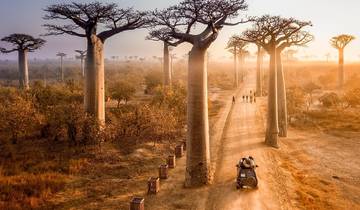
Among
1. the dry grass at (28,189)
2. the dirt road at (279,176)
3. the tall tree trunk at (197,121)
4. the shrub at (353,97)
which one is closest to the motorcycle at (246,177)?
the dirt road at (279,176)

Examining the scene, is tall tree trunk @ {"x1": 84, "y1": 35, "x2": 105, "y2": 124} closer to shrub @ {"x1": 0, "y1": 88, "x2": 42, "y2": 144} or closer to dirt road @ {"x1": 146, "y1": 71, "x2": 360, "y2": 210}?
shrub @ {"x1": 0, "y1": 88, "x2": 42, "y2": 144}

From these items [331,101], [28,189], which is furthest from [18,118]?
[331,101]

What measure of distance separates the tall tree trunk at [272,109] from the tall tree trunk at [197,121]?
7.80 metres

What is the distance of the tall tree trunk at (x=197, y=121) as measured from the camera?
Result: 11.8m

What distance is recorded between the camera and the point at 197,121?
11.9m

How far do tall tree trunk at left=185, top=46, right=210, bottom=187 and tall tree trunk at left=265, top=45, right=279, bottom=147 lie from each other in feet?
25.6

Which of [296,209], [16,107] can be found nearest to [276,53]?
[296,209]

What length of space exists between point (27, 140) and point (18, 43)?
47.7 ft

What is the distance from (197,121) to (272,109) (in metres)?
8.41

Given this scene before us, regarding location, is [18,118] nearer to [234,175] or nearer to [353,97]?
[234,175]

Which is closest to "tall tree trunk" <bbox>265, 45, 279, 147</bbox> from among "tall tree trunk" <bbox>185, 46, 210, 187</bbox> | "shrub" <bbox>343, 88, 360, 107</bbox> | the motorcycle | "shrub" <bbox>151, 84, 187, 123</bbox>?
"shrub" <bbox>151, 84, 187, 123</bbox>

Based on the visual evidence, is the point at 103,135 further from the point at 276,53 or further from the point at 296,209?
the point at 276,53

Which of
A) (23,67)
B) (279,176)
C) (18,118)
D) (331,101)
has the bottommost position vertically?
(279,176)

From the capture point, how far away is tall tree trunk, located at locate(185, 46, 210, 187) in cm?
1177
